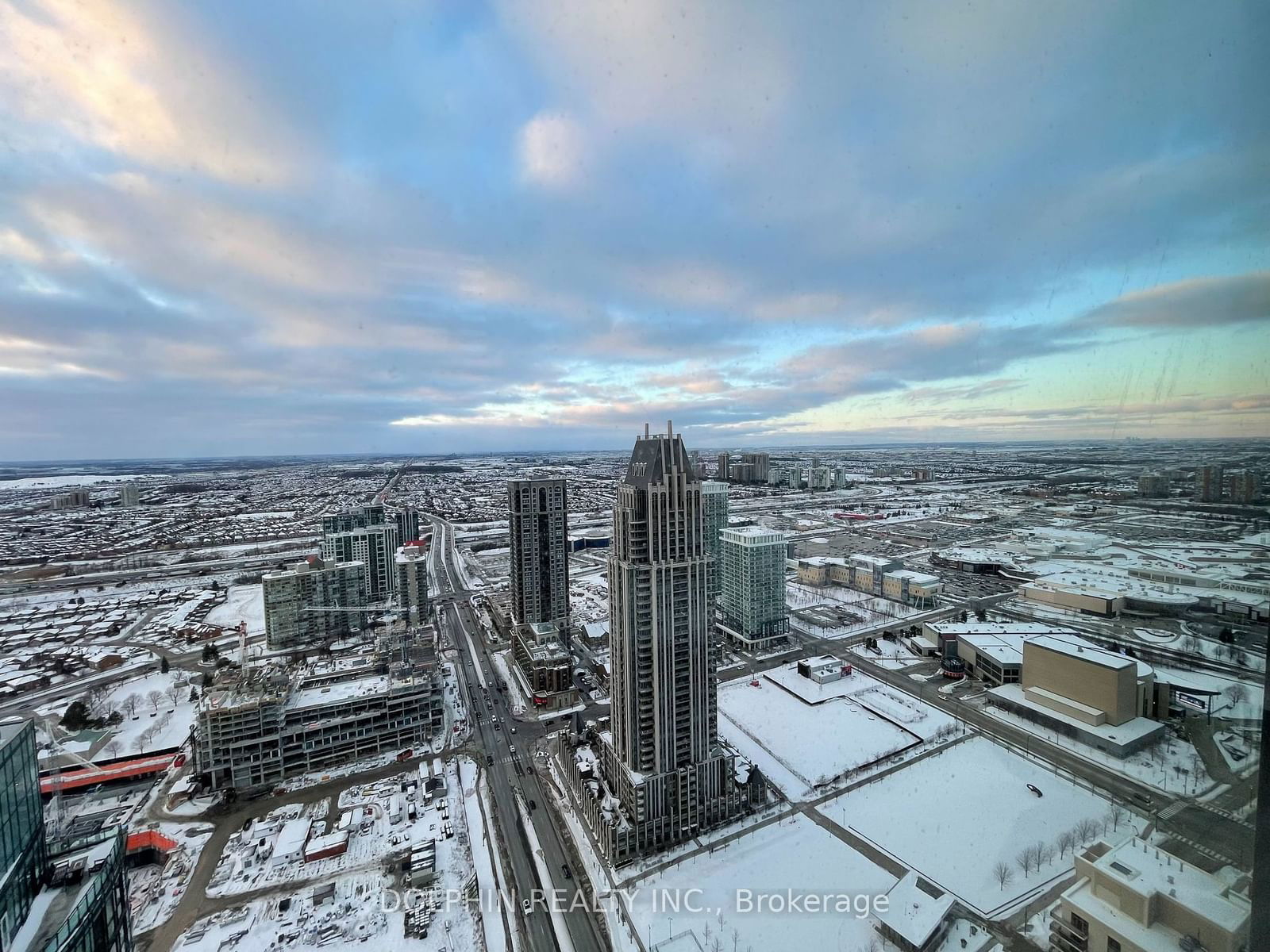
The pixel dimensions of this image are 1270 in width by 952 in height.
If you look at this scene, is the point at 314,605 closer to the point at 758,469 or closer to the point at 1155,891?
the point at 1155,891

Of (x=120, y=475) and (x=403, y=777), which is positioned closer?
(x=403, y=777)

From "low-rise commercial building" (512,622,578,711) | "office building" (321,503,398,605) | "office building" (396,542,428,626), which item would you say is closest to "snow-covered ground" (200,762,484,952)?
"low-rise commercial building" (512,622,578,711)

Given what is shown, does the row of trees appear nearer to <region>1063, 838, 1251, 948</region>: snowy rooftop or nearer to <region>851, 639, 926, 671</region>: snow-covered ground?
<region>1063, 838, 1251, 948</region>: snowy rooftop

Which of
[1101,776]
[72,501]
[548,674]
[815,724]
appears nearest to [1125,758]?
[1101,776]

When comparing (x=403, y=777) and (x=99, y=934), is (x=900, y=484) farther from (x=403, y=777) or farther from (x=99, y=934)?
(x=99, y=934)

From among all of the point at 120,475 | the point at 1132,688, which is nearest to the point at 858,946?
the point at 1132,688

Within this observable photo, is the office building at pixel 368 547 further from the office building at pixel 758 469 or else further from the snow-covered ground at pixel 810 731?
the office building at pixel 758 469

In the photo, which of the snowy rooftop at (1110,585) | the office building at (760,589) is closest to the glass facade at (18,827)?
the snowy rooftop at (1110,585)
